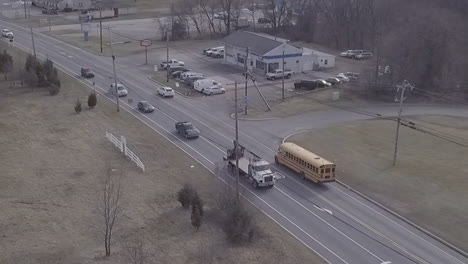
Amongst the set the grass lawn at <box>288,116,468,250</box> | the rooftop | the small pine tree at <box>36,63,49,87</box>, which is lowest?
the grass lawn at <box>288,116,468,250</box>

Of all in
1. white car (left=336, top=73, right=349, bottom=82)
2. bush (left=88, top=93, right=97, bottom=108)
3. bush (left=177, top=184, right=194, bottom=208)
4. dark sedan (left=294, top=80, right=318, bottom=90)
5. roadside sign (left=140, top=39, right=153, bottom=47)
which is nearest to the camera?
bush (left=177, top=184, right=194, bottom=208)

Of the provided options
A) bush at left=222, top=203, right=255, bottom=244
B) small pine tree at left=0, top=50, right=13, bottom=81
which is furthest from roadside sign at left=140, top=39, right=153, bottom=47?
bush at left=222, top=203, right=255, bottom=244

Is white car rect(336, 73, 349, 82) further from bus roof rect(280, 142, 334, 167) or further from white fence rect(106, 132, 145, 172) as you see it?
white fence rect(106, 132, 145, 172)

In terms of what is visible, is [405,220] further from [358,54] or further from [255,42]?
[358,54]

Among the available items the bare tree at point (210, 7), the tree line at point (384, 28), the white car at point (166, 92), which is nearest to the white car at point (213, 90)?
the white car at point (166, 92)

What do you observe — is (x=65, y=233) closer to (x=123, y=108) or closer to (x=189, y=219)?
(x=189, y=219)

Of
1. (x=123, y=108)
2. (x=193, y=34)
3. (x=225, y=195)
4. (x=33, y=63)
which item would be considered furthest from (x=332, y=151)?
(x=193, y=34)

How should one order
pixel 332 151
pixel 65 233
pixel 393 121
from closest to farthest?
pixel 65 233
pixel 332 151
pixel 393 121
